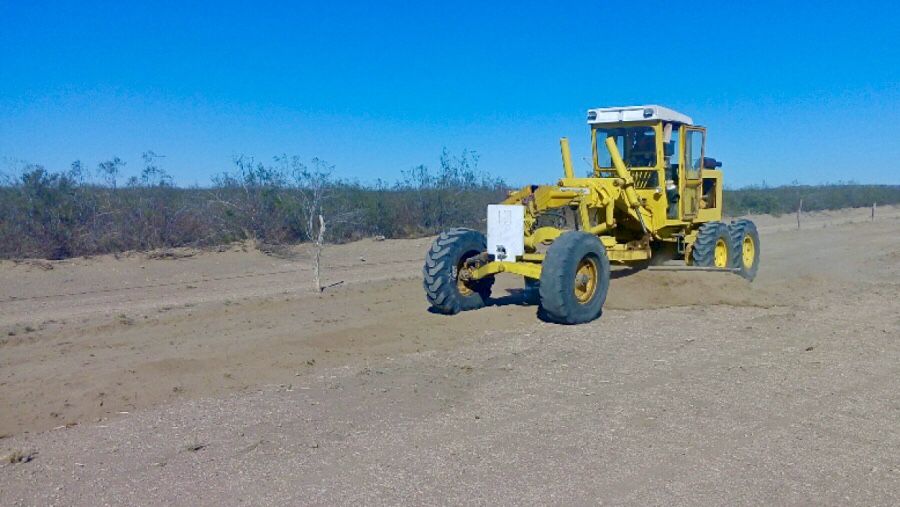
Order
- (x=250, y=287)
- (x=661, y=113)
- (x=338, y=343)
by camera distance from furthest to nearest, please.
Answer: (x=250, y=287) → (x=661, y=113) → (x=338, y=343)

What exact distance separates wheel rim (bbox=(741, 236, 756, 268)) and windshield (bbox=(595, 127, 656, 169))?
135 inches

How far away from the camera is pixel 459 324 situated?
10.2 meters

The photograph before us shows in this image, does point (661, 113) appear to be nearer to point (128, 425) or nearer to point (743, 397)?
point (743, 397)

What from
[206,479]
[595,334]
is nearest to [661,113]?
[595,334]

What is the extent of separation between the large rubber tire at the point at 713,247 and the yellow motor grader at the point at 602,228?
0.02 m

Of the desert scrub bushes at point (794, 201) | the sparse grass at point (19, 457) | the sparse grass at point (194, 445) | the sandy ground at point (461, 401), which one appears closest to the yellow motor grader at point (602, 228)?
the sandy ground at point (461, 401)

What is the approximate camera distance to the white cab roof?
475 inches

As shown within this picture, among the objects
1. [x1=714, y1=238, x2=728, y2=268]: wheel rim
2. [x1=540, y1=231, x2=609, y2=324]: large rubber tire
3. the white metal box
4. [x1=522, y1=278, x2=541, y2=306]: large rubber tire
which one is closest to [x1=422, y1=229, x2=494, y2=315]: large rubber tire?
the white metal box

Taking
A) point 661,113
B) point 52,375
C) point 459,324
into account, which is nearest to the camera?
point 52,375

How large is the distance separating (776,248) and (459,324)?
15.5 metres

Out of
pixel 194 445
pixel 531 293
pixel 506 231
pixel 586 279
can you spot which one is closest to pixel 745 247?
pixel 531 293

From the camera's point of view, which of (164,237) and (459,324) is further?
(164,237)

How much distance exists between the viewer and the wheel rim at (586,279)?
1035 centimetres

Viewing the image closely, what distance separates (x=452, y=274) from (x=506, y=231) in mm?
927
